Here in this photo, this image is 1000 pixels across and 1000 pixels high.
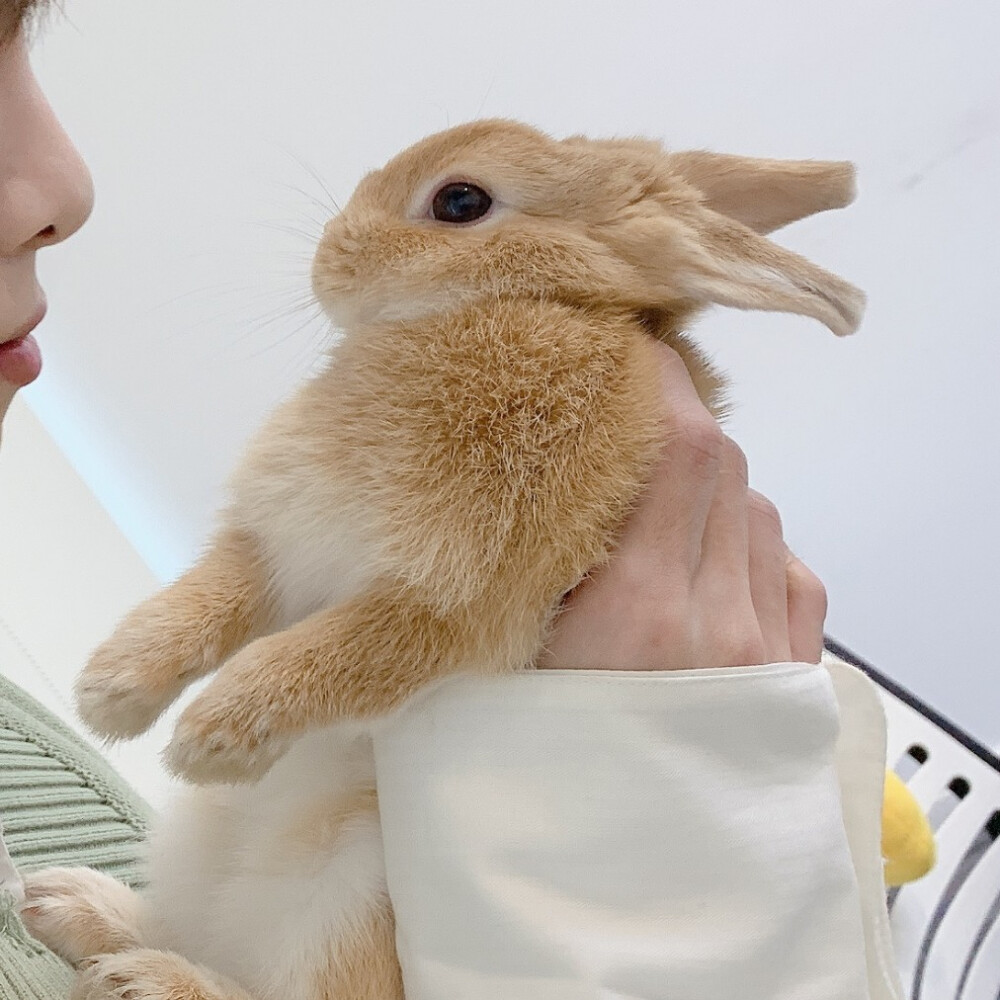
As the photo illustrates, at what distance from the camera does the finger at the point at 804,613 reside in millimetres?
785

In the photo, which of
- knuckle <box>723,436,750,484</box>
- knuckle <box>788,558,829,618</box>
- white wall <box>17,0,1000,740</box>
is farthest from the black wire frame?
knuckle <box>723,436,750,484</box>

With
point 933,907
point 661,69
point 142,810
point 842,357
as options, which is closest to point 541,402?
point 142,810

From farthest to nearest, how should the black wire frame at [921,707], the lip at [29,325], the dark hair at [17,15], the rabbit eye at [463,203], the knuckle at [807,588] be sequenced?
the black wire frame at [921,707]
the knuckle at [807,588]
the rabbit eye at [463,203]
the lip at [29,325]
the dark hair at [17,15]

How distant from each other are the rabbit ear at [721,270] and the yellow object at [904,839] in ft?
3.24

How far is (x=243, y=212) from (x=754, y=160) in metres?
1.06

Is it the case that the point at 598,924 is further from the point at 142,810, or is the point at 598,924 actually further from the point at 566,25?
the point at 566,25

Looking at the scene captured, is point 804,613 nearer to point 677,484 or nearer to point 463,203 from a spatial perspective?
point 677,484

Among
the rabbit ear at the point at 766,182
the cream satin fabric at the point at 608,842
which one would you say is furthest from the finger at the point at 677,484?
the rabbit ear at the point at 766,182

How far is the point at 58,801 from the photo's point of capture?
914 millimetres

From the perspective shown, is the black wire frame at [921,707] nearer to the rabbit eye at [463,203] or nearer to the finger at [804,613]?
the finger at [804,613]

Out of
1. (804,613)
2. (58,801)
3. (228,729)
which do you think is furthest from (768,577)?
(58,801)

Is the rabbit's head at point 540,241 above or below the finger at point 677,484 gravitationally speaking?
above

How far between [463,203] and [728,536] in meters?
0.33

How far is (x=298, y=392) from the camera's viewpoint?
71cm
